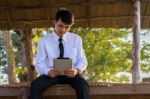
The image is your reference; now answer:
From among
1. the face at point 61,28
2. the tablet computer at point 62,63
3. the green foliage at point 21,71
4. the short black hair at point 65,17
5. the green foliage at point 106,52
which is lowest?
the green foliage at point 21,71

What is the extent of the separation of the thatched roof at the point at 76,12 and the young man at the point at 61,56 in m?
3.08

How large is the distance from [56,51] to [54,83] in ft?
1.09

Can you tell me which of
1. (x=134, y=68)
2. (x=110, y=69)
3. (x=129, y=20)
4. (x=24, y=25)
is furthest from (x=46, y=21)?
(x=110, y=69)

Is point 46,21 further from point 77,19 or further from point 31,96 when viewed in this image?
point 31,96

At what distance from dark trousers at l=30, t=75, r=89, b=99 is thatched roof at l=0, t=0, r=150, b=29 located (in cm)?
333

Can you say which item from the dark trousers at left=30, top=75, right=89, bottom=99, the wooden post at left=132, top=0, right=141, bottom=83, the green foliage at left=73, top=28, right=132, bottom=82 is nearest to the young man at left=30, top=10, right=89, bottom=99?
the dark trousers at left=30, top=75, right=89, bottom=99

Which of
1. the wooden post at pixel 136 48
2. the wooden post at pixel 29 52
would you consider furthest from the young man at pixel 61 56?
the wooden post at pixel 29 52

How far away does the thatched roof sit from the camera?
7.56 meters

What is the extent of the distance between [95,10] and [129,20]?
76 centimetres

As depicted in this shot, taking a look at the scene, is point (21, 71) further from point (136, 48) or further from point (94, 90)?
point (94, 90)

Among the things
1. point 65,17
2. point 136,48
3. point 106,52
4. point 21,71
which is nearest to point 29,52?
point 136,48

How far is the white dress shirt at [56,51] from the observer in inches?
169

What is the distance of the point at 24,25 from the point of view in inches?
319

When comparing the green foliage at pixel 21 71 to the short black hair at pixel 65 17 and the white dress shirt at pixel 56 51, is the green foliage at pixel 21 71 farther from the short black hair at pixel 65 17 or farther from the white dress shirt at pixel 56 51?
the short black hair at pixel 65 17
